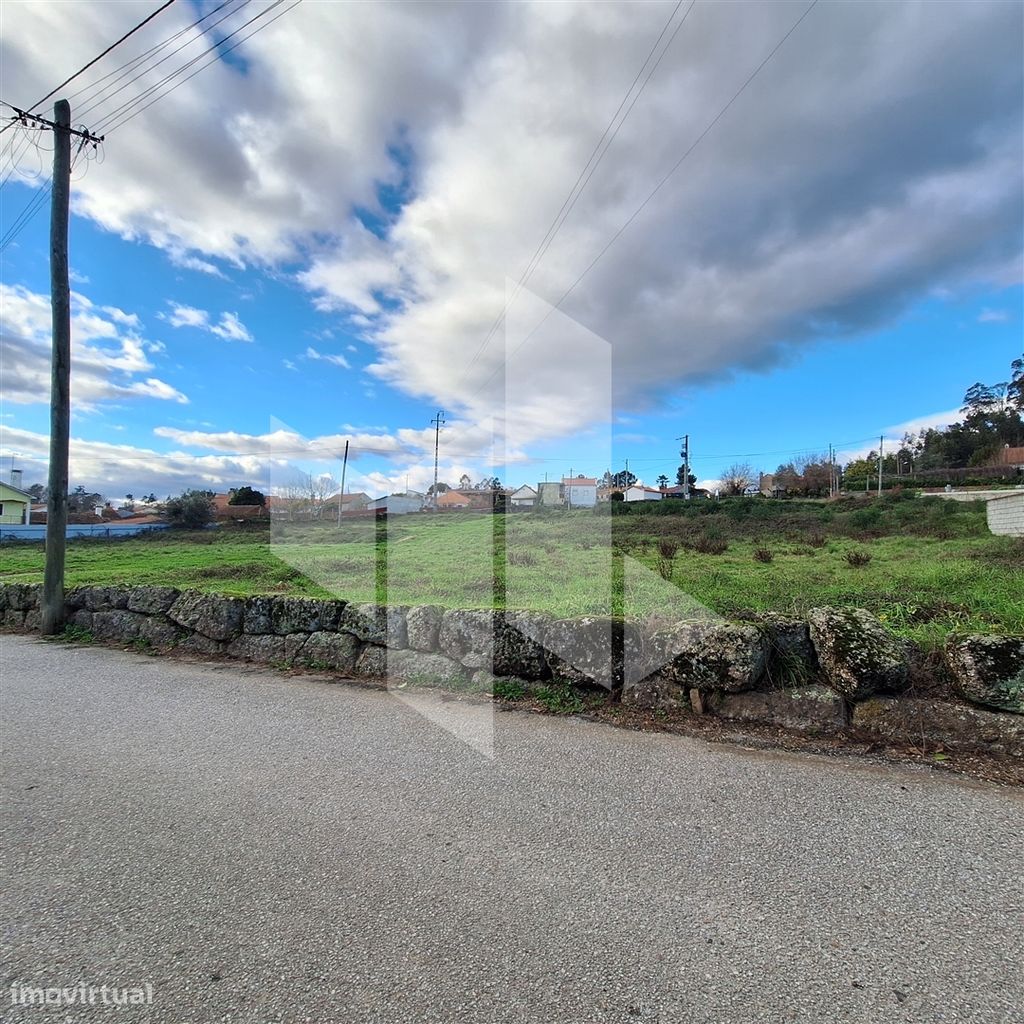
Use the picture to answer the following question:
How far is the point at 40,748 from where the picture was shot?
3.42 meters

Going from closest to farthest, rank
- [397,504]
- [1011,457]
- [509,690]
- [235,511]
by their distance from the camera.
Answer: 1. [509,690]
2. [397,504]
3. [235,511]
4. [1011,457]

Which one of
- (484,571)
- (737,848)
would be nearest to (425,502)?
(484,571)

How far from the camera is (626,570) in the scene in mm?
7680

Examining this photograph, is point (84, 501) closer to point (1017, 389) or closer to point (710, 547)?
point (710, 547)

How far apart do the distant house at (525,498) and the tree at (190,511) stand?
21418mm

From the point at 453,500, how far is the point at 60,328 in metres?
15.0

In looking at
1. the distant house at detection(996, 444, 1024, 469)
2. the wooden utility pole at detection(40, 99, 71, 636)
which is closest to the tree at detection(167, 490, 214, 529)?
the wooden utility pole at detection(40, 99, 71, 636)

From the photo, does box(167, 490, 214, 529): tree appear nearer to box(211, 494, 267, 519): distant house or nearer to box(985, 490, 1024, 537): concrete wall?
box(211, 494, 267, 519): distant house

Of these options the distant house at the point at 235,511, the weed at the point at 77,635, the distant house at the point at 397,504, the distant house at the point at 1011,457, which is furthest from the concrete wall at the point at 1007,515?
the distant house at the point at 1011,457

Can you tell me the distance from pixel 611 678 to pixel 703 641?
717mm

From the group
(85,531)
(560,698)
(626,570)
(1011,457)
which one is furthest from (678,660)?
(1011,457)

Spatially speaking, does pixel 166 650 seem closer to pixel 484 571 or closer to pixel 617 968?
pixel 484 571

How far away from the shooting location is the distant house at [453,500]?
20.2 m

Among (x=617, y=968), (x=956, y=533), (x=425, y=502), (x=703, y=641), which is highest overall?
(x=425, y=502)
